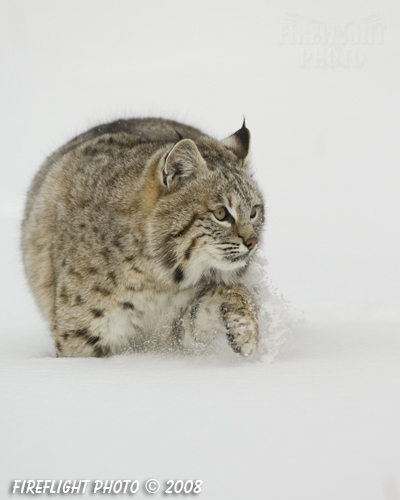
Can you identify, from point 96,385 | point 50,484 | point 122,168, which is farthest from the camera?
point 122,168

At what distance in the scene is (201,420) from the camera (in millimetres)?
2615

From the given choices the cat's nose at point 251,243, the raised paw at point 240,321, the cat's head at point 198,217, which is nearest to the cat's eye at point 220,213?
the cat's head at point 198,217

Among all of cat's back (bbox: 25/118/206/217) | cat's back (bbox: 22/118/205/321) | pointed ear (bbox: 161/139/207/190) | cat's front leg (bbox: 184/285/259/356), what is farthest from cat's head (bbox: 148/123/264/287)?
cat's back (bbox: 25/118/206/217)

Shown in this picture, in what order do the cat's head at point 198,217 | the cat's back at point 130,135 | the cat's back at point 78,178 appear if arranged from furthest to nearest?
1. the cat's back at point 130,135
2. the cat's back at point 78,178
3. the cat's head at point 198,217

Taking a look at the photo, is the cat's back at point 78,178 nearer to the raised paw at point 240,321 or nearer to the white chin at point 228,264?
the white chin at point 228,264

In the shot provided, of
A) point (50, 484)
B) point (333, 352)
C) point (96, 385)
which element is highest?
point (50, 484)

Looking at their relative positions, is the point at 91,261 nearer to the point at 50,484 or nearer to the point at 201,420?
the point at 201,420

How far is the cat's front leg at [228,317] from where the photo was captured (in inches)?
157

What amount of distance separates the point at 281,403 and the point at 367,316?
123 inches

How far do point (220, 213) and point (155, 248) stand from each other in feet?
1.51

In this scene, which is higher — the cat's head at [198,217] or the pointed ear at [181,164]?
the pointed ear at [181,164]

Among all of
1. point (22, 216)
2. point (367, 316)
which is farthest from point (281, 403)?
point (22, 216)

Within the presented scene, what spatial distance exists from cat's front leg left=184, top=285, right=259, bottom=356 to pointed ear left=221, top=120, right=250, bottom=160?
3.04 ft

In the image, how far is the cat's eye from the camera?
3926 mm
